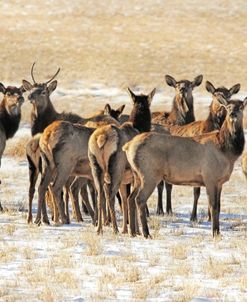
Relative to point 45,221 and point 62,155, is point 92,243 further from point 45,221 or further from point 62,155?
point 45,221

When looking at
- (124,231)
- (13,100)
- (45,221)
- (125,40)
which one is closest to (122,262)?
(124,231)

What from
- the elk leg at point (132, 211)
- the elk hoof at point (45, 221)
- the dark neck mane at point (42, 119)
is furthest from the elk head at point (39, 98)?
the elk leg at point (132, 211)

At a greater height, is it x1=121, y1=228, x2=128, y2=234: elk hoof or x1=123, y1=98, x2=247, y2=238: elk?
x1=123, y1=98, x2=247, y2=238: elk

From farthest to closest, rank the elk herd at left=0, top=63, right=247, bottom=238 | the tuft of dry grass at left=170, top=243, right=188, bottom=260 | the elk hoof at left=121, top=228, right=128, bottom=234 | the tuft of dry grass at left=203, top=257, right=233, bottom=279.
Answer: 1. the elk hoof at left=121, top=228, right=128, bottom=234
2. the elk herd at left=0, top=63, right=247, bottom=238
3. the tuft of dry grass at left=170, top=243, right=188, bottom=260
4. the tuft of dry grass at left=203, top=257, right=233, bottom=279

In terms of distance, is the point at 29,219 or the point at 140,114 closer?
the point at 29,219

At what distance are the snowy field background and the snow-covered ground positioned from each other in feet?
0.05

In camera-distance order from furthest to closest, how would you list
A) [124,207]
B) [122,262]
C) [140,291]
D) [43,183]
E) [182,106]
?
[182,106] < [43,183] < [124,207] < [122,262] < [140,291]

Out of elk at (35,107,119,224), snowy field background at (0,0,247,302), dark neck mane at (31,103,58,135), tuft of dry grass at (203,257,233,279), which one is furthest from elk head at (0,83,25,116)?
tuft of dry grass at (203,257,233,279)

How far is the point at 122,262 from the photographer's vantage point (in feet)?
34.2

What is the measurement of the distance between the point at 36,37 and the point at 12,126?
38.0 meters

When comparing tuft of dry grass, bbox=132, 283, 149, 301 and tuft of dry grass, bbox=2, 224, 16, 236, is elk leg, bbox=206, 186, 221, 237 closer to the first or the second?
tuft of dry grass, bbox=2, 224, 16, 236

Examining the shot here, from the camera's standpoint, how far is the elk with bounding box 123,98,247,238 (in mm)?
12844

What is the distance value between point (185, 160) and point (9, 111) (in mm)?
5526

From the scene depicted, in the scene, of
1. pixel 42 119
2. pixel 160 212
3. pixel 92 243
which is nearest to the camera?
pixel 92 243
